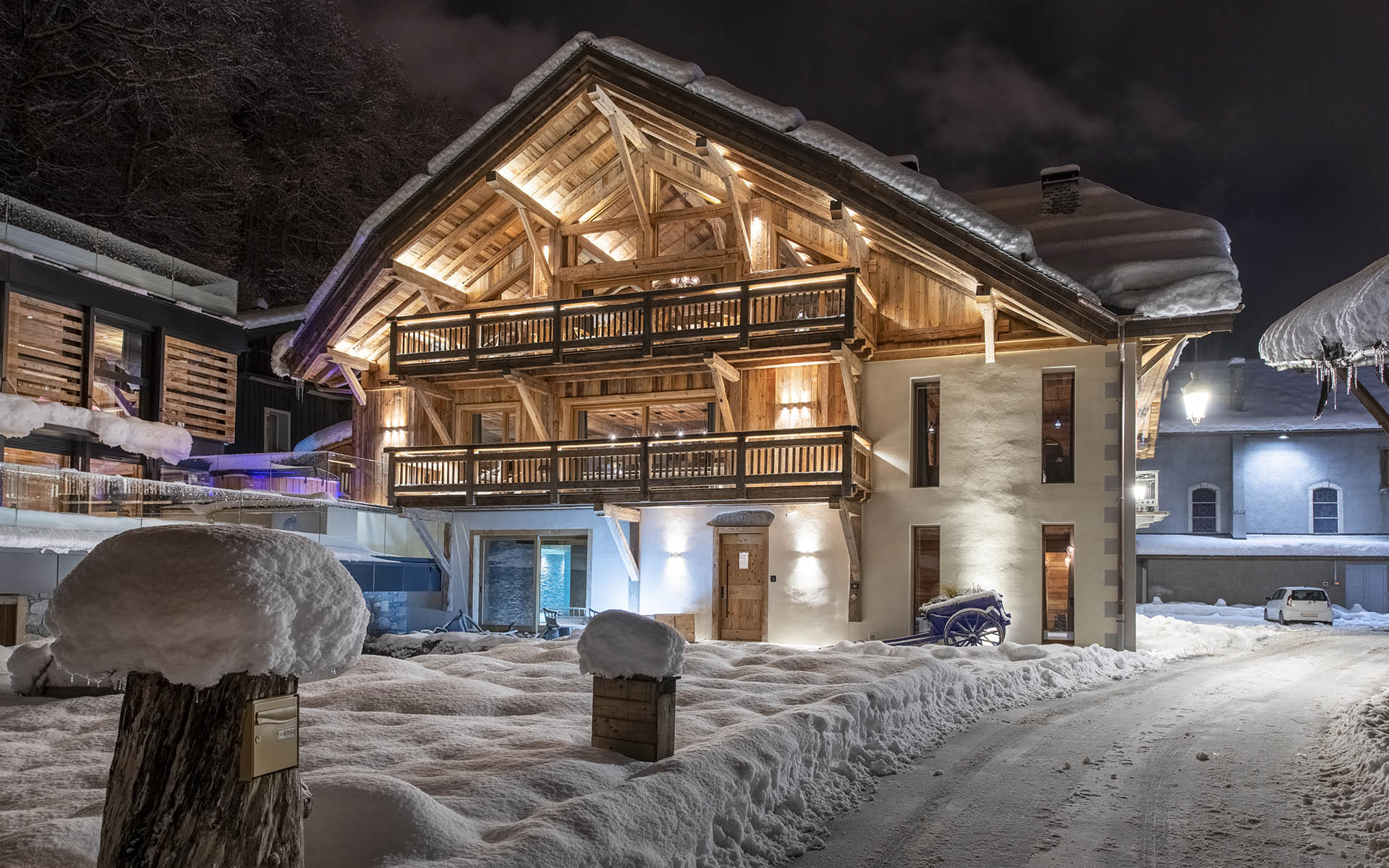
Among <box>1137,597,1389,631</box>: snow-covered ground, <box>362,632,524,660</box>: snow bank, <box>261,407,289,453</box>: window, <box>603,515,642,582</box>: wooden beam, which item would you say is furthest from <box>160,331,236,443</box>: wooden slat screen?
<box>1137,597,1389,631</box>: snow-covered ground

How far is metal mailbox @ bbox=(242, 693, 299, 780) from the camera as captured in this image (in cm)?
338

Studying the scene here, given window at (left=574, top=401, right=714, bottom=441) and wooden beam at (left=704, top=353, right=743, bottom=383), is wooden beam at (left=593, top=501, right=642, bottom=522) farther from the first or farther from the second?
wooden beam at (left=704, top=353, right=743, bottom=383)

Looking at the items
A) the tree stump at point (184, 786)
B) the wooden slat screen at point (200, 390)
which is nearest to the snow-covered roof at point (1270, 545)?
the wooden slat screen at point (200, 390)

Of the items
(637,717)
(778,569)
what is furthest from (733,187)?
(637,717)

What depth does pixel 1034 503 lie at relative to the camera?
17453 mm

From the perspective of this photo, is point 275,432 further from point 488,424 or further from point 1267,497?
point 1267,497

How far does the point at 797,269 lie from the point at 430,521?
32.7 ft

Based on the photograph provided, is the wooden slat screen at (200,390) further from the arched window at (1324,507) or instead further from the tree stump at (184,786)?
the arched window at (1324,507)

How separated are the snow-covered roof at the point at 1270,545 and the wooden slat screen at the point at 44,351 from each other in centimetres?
3337

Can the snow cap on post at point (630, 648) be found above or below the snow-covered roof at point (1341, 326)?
below

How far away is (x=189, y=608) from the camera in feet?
10.8

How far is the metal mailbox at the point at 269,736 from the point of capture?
3379 mm

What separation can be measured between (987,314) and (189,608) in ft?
51.9

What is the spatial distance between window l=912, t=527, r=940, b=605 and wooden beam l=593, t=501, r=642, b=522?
219 inches
